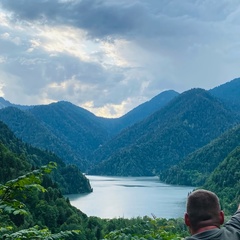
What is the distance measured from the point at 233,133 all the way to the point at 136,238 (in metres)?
200

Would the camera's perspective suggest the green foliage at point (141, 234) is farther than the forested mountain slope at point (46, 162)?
No

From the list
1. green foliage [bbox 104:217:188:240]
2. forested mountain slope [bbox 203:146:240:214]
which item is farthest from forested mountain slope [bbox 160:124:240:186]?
green foliage [bbox 104:217:188:240]

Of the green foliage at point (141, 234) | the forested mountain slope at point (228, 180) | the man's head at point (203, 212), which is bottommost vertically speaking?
the forested mountain slope at point (228, 180)

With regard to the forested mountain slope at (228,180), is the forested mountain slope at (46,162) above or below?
above

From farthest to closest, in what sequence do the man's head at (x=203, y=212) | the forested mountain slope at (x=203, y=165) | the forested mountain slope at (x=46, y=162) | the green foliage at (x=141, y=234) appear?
the forested mountain slope at (x=203, y=165) → the forested mountain slope at (x=46, y=162) → the green foliage at (x=141, y=234) → the man's head at (x=203, y=212)

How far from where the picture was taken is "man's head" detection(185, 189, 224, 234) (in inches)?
127

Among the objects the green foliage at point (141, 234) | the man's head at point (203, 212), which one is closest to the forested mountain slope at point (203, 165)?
the green foliage at point (141, 234)

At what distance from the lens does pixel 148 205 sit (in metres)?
92.9

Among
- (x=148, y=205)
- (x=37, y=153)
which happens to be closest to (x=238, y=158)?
(x=148, y=205)

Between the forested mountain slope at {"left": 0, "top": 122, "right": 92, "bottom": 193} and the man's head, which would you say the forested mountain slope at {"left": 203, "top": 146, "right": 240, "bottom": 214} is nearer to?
the forested mountain slope at {"left": 0, "top": 122, "right": 92, "bottom": 193}

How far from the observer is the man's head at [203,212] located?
10.6 ft

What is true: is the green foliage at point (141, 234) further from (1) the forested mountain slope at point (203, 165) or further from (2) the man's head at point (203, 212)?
(1) the forested mountain slope at point (203, 165)

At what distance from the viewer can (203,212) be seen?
3.21 metres

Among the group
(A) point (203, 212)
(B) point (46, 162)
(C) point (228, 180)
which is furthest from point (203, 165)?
(A) point (203, 212)
